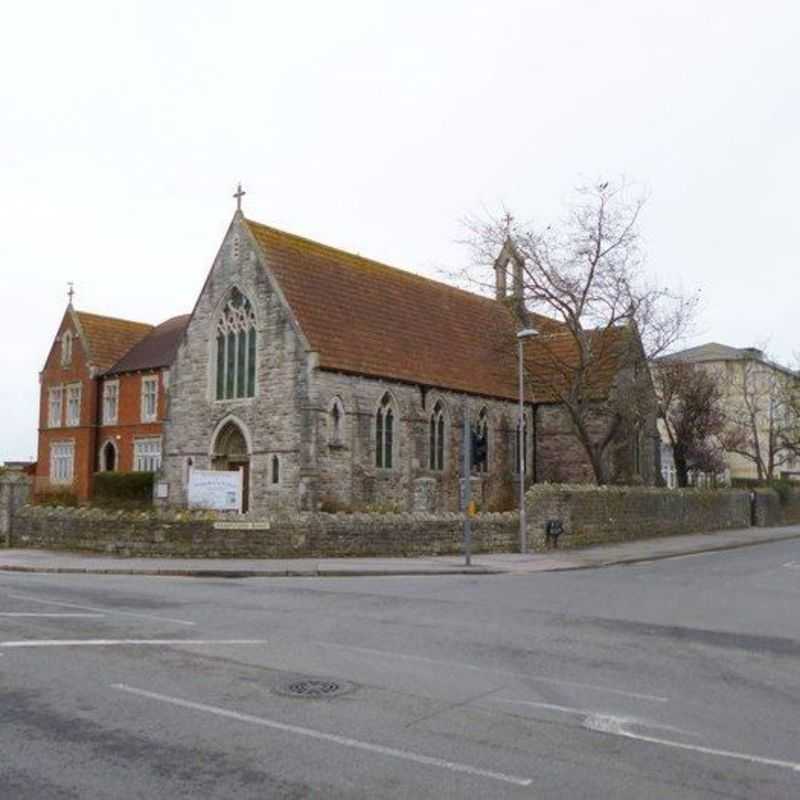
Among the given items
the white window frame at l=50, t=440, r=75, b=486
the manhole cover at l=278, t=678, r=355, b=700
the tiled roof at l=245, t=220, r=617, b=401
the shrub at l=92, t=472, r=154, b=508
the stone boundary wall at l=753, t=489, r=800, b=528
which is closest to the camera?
the manhole cover at l=278, t=678, r=355, b=700

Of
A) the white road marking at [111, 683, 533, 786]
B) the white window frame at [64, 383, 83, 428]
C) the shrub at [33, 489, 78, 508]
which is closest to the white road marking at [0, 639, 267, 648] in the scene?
the white road marking at [111, 683, 533, 786]

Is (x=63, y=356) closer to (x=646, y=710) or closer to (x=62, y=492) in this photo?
(x=62, y=492)

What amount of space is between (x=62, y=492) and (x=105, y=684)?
38.1m

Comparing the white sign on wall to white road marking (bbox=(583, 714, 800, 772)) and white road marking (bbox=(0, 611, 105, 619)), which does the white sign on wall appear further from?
white road marking (bbox=(583, 714, 800, 772))

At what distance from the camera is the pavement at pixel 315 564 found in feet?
63.3

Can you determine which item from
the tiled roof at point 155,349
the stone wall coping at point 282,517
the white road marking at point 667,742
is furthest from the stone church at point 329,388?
the white road marking at point 667,742

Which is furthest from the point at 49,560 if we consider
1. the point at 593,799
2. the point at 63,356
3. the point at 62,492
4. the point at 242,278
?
the point at 63,356

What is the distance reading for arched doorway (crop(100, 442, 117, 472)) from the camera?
4728 centimetres

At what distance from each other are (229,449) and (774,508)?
29560mm

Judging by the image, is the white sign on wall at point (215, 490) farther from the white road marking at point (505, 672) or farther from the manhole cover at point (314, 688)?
the manhole cover at point (314, 688)

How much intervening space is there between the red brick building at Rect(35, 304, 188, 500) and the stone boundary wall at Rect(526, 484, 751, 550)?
2397 centimetres

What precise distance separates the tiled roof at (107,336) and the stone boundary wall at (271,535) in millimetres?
25805

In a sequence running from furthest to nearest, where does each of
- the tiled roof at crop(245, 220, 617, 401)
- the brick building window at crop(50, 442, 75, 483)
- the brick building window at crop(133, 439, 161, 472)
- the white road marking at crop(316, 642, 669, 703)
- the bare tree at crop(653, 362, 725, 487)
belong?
the brick building window at crop(50, 442, 75, 483) → the brick building window at crop(133, 439, 161, 472) → the bare tree at crop(653, 362, 725, 487) → the tiled roof at crop(245, 220, 617, 401) → the white road marking at crop(316, 642, 669, 703)

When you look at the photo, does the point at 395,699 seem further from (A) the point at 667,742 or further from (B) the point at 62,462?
(B) the point at 62,462
